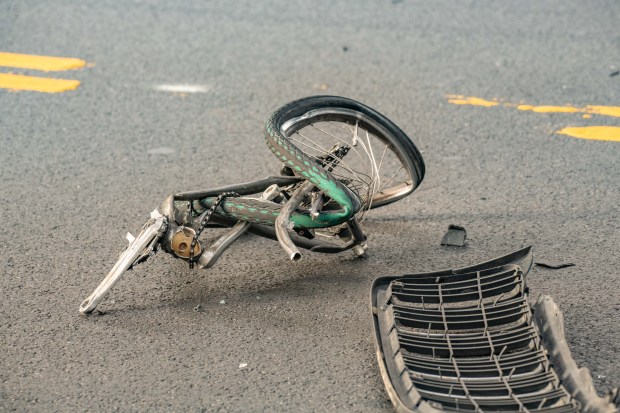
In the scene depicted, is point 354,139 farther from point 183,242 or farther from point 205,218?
point 183,242

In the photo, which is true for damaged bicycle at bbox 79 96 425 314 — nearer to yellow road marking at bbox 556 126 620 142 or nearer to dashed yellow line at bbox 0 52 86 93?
yellow road marking at bbox 556 126 620 142

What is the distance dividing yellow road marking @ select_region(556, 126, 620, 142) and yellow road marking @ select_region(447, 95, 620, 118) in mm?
213

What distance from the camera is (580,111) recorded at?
5.55 m

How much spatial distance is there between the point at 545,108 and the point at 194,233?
2830 mm

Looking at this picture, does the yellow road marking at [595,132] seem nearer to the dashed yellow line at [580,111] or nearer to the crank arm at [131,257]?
the dashed yellow line at [580,111]

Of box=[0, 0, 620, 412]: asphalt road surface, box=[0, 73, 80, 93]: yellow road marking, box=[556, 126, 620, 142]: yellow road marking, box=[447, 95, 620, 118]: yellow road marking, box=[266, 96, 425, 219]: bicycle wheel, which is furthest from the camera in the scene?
box=[0, 73, 80, 93]: yellow road marking

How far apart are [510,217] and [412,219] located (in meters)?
0.48

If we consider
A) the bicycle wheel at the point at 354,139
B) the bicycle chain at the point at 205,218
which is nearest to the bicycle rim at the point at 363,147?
the bicycle wheel at the point at 354,139

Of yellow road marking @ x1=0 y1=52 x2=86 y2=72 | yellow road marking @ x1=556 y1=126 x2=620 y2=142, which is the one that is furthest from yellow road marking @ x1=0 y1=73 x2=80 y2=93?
yellow road marking @ x1=556 y1=126 x2=620 y2=142

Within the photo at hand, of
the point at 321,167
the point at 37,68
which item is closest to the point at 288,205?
the point at 321,167

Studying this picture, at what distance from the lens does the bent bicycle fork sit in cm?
361

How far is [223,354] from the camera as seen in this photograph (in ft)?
11.1

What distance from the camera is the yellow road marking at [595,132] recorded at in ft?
17.1

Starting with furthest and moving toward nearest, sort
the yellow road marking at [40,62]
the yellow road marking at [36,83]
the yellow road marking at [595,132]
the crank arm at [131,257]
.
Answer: the yellow road marking at [40,62] → the yellow road marking at [36,83] → the yellow road marking at [595,132] → the crank arm at [131,257]
